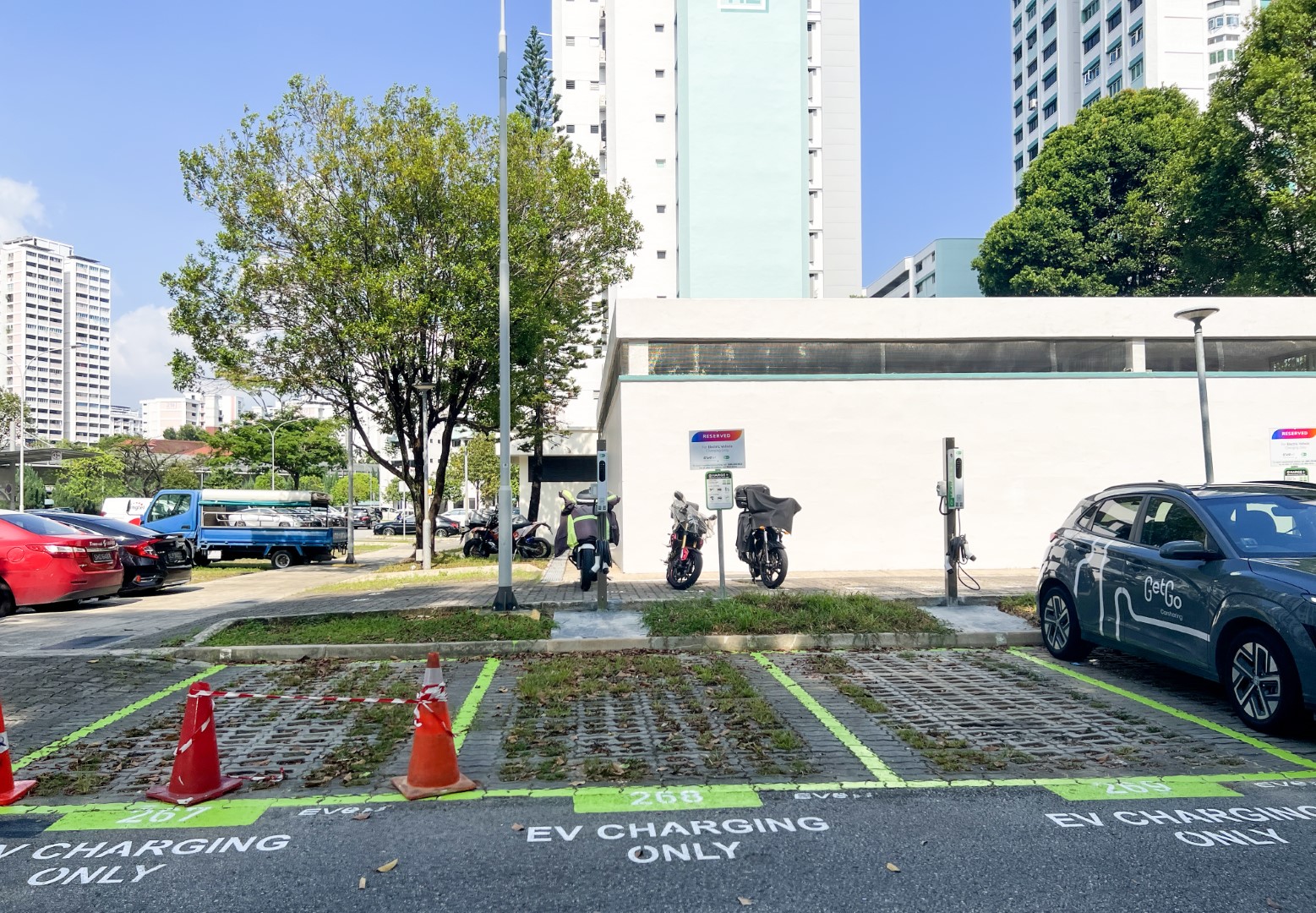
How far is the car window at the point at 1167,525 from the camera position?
23.0 ft

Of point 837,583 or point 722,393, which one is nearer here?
point 837,583

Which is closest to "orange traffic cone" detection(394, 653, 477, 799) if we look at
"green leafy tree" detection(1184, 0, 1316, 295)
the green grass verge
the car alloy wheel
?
the green grass verge

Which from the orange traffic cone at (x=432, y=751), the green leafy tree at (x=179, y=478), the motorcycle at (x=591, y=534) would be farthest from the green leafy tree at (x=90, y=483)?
the orange traffic cone at (x=432, y=751)

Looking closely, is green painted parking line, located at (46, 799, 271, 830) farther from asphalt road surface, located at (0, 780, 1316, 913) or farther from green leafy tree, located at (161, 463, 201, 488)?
green leafy tree, located at (161, 463, 201, 488)

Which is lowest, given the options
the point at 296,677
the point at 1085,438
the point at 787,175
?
the point at 296,677

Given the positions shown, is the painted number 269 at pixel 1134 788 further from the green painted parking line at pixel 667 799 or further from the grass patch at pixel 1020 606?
the grass patch at pixel 1020 606

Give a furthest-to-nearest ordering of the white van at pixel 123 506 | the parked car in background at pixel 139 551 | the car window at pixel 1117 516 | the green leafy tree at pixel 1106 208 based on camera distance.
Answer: the green leafy tree at pixel 1106 208 < the white van at pixel 123 506 < the parked car in background at pixel 139 551 < the car window at pixel 1117 516

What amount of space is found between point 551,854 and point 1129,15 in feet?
242

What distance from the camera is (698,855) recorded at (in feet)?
13.6

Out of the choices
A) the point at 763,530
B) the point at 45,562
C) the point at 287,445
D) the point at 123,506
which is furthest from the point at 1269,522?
the point at 287,445

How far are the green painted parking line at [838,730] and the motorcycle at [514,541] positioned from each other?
1560 cm

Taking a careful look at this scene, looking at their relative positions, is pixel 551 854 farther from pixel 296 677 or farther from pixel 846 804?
pixel 296 677

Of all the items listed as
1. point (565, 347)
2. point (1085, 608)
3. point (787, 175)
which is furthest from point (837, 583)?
point (787, 175)

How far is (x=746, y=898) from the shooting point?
3680 mm
